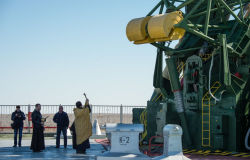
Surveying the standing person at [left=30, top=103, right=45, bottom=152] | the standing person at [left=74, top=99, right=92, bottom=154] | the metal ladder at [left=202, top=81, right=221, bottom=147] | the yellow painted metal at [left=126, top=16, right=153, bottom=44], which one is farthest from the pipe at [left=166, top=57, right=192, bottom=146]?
the standing person at [left=30, top=103, right=45, bottom=152]

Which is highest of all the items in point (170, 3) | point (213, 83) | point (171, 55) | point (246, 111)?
point (170, 3)

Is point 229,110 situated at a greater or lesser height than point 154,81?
lesser

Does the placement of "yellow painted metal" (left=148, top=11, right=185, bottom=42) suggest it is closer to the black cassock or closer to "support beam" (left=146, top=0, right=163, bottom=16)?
"support beam" (left=146, top=0, right=163, bottom=16)

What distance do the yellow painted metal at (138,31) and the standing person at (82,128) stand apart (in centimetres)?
307

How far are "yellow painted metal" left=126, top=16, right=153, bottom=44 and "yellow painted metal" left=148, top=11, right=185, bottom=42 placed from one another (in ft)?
1.75

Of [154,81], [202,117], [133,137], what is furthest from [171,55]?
[133,137]

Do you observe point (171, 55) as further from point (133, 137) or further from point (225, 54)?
point (133, 137)

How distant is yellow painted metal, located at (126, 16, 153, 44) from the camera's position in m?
16.3

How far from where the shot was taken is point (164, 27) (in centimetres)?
1529

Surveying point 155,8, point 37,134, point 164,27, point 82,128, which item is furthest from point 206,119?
point 37,134

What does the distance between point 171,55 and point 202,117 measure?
9.12 ft

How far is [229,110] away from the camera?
17047mm

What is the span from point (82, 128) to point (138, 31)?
4.32 metres

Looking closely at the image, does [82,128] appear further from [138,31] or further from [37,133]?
[138,31]
